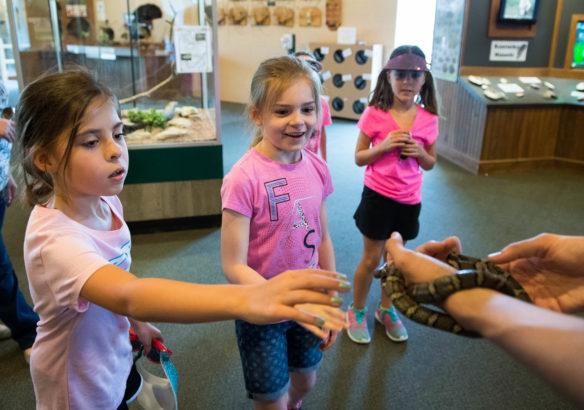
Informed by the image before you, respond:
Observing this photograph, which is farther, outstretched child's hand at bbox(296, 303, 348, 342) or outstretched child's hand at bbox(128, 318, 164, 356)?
outstretched child's hand at bbox(128, 318, 164, 356)

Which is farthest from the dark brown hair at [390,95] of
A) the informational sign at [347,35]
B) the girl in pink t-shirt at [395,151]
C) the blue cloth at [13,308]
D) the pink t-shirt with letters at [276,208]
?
the informational sign at [347,35]

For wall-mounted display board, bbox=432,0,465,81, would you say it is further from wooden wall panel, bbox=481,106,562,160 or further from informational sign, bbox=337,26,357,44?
informational sign, bbox=337,26,357,44

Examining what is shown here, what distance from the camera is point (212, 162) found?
142 inches

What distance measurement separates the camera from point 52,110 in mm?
1024

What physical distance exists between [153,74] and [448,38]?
3910 millimetres

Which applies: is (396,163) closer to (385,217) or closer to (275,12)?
(385,217)

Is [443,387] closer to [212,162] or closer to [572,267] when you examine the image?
[572,267]

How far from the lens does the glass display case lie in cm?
338

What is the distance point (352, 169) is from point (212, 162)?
2.32m

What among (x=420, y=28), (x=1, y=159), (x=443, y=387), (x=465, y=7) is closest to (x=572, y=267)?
(x=443, y=387)

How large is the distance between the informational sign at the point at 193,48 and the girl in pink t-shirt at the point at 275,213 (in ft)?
6.99

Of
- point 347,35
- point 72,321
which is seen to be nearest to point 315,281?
point 72,321

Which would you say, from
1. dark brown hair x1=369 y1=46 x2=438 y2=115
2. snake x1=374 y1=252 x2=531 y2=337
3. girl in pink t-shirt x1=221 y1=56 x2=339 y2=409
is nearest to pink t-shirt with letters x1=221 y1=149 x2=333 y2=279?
girl in pink t-shirt x1=221 y1=56 x2=339 y2=409

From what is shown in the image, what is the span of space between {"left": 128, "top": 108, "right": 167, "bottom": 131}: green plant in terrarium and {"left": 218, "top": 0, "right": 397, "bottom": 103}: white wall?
521cm
